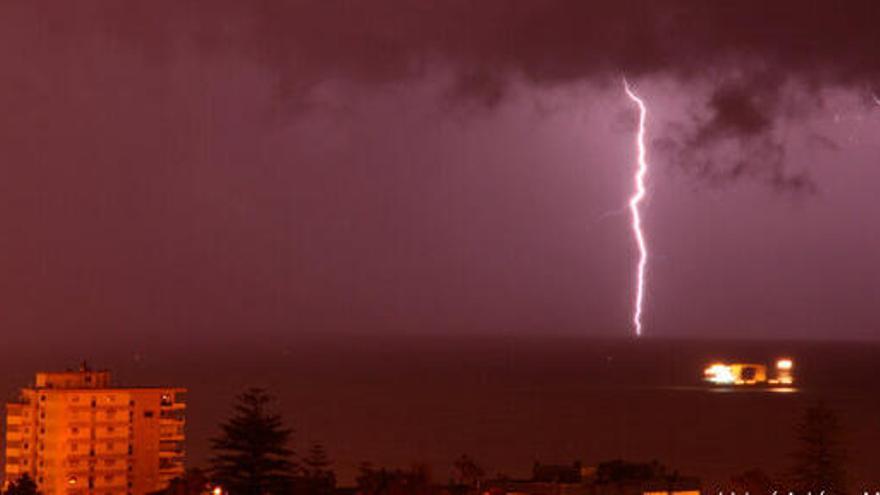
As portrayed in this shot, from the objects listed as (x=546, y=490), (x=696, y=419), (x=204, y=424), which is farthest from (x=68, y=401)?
(x=696, y=419)

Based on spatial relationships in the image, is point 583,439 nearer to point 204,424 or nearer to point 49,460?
point 204,424

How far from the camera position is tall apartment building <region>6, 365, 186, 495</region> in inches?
2188

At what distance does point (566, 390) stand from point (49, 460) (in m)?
97.3

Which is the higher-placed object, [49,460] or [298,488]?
[49,460]

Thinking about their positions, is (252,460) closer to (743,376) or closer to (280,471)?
(280,471)

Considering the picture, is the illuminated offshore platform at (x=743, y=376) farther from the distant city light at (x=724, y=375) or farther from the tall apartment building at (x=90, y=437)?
the tall apartment building at (x=90, y=437)

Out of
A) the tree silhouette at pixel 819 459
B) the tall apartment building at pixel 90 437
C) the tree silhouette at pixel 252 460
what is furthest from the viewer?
the tall apartment building at pixel 90 437

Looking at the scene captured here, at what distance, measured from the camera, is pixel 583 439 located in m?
100

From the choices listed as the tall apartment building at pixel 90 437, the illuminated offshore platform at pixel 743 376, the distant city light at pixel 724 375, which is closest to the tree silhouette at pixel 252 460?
the tall apartment building at pixel 90 437

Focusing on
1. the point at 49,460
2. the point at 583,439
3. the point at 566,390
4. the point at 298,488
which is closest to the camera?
the point at 298,488

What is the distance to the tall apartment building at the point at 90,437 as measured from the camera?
55.6 meters

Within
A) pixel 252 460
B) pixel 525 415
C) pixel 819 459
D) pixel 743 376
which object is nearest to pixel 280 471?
pixel 252 460

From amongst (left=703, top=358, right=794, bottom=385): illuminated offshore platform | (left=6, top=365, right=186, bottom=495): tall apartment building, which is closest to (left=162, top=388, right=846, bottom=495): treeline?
(left=6, top=365, right=186, bottom=495): tall apartment building

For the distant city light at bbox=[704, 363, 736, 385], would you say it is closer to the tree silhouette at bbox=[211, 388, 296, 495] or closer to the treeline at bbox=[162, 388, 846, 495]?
the treeline at bbox=[162, 388, 846, 495]
